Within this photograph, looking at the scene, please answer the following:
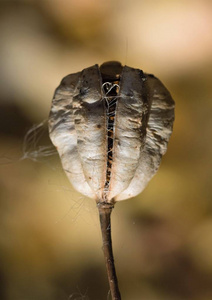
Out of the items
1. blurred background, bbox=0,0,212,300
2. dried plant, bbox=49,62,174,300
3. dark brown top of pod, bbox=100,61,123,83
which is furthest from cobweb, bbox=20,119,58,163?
dark brown top of pod, bbox=100,61,123,83

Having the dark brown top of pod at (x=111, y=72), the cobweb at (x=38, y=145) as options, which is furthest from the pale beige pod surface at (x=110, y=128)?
the cobweb at (x=38, y=145)

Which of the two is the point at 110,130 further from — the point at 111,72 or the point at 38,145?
the point at 38,145

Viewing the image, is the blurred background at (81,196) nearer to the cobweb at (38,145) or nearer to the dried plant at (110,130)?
the cobweb at (38,145)

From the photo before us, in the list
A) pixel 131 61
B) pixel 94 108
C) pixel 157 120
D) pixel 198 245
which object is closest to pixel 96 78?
pixel 94 108

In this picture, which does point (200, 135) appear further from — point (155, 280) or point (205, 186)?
point (155, 280)

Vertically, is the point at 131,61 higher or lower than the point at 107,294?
higher

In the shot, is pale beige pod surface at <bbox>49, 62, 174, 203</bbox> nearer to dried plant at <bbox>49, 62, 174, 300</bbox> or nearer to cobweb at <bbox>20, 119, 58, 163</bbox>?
dried plant at <bbox>49, 62, 174, 300</bbox>
